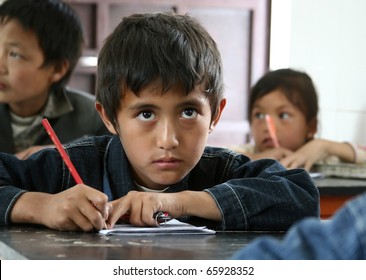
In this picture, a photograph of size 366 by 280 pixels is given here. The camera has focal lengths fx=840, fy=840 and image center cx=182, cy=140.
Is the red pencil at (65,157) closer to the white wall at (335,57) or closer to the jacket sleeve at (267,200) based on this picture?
the jacket sleeve at (267,200)

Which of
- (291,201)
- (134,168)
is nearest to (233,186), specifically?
(291,201)

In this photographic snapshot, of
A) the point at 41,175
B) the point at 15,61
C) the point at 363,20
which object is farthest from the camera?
the point at 363,20

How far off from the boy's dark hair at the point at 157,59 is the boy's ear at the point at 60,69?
57.3 inches

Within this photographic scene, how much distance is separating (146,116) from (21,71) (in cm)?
150

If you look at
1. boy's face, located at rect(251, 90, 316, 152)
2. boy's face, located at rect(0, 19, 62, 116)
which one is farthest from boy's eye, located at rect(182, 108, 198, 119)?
boy's face, located at rect(251, 90, 316, 152)

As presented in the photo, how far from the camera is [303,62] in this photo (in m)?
3.99

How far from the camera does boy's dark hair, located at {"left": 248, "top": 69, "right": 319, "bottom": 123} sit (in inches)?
123

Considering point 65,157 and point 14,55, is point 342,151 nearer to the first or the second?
point 14,55

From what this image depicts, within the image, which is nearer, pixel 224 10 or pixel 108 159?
pixel 108 159

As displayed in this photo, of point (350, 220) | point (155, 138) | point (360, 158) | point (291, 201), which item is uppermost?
point (350, 220)

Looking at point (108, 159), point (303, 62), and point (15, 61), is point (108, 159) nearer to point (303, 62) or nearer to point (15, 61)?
point (15, 61)

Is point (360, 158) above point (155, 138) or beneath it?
beneath

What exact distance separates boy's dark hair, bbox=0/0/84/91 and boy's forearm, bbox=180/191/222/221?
1642mm

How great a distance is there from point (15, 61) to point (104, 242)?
5.94 ft
